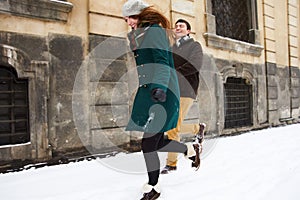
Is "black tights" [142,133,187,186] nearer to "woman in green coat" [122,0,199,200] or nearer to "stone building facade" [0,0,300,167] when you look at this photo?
"woman in green coat" [122,0,199,200]

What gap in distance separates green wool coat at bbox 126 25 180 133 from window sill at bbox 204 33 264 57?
3.47 m

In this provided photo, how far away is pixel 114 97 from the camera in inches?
143

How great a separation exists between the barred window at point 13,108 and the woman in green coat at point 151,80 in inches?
71.2

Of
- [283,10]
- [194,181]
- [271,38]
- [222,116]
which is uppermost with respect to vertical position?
[283,10]

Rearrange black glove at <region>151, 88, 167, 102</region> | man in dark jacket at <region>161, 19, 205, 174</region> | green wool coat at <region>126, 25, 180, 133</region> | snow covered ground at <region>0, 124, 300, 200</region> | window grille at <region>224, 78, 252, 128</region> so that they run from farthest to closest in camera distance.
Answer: window grille at <region>224, 78, 252, 128</region> < man in dark jacket at <region>161, 19, 205, 174</region> < snow covered ground at <region>0, 124, 300, 200</region> < green wool coat at <region>126, 25, 180, 133</region> < black glove at <region>151, 88, 167, 102</region>

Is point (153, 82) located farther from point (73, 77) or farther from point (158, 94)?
point (73, 77)

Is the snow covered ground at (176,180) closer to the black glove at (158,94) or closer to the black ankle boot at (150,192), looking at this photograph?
the black ankle boot at (150,192)

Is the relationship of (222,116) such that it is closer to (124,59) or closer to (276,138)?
(276,138)

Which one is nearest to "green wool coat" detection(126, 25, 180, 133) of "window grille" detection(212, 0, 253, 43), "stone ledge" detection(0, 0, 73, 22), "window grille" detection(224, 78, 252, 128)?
"stone ledge" detection(0, 0, 73, 22)

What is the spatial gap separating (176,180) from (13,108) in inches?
87.9

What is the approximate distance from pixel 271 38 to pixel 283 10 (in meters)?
1.41

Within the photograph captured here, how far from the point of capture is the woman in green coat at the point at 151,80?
190 centimetres

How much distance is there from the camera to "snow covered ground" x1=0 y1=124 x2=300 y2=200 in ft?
6.73

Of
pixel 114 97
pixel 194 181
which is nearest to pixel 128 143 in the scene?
pixel 114 97
